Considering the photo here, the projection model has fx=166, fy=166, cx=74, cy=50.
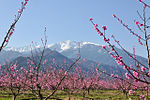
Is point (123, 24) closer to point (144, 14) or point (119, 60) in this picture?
point (144, 14)

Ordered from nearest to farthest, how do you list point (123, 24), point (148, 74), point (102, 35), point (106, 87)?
point (148, 74) → point (102, 35) → point (123, 24) → point (106, 87)

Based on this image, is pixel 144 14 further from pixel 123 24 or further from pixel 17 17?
pixel 17 17

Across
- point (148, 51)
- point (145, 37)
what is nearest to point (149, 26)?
A: point (145, 37)

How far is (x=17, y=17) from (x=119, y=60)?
7.95ft

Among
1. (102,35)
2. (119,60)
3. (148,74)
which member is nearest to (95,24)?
(102,35)

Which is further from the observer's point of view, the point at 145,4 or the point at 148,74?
the point at 145,4

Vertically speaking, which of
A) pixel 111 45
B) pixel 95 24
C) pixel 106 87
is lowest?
pixel 106 87

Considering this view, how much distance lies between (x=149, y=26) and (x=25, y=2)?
2.95 m

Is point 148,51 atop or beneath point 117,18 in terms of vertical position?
beneath

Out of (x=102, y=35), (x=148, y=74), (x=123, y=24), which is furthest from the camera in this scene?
(x=123, y=24)

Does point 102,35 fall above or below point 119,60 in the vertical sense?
above

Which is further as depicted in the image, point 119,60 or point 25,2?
point 25,2

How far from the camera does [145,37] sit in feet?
12.4

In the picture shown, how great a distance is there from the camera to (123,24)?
433 centimetres
